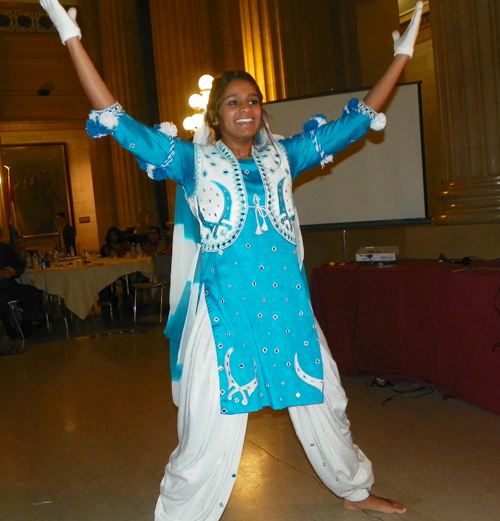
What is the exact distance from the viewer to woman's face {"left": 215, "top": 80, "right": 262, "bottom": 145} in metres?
2.27

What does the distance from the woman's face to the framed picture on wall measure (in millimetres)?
15833

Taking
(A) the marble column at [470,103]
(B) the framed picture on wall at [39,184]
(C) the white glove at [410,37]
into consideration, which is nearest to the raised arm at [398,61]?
(C) the white glove at [410,37]

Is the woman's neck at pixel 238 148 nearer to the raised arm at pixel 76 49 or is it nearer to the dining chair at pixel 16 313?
the raised arm at pixel 76 49

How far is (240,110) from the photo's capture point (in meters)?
2.27

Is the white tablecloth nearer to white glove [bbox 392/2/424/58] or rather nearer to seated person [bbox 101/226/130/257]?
seated person [bbox 101/226/130/257]

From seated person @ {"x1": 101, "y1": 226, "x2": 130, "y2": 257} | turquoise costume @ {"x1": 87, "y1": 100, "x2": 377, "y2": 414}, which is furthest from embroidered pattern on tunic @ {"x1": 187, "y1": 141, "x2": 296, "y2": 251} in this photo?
seated person @ {"x1": 101, "y1": 226, "x2": 130, "y2": 257}

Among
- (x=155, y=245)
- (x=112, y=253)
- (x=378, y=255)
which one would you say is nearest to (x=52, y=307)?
(x=112, y=253)

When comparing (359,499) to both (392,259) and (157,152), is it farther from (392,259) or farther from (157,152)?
(392,259)

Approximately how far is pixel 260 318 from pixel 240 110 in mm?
698

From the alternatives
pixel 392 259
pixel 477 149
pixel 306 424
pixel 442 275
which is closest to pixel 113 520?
pixel 306 424

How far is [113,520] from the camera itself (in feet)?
8.82

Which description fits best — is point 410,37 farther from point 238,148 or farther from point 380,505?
point 380,505

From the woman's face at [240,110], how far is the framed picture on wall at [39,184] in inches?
623

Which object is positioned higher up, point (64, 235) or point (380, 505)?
point (64, 235)
